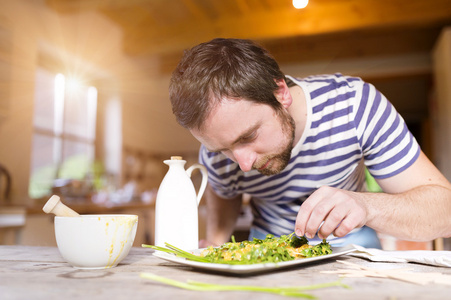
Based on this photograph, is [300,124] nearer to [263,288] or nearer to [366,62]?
[263,288]

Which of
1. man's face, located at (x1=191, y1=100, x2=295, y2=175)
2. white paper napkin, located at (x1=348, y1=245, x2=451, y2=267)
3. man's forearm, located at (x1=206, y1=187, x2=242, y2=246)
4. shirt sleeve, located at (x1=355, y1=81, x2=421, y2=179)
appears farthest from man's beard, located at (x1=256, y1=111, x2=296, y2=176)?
man's forearm, located at (x1=206, y1=187, x2=242, y2=246)

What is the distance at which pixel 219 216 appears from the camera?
5.24 feet

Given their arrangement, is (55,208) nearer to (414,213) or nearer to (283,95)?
(283,95)

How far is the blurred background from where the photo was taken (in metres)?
3.59

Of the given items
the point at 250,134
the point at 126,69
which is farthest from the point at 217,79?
the point at 126,69

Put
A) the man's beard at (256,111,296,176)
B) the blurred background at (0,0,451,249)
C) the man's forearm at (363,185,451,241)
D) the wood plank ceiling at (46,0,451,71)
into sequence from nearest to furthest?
the man's forearm at (363,185,451,241), the man's beard at (256,111,296,176), the blurred background at (0,0,451,249), the wood plank ceiling at (46,0,451,71)

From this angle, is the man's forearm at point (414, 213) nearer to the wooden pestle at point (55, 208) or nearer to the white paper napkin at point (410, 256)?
the white paper napkin at point (410, 256)

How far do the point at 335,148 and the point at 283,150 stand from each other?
7.9 inches

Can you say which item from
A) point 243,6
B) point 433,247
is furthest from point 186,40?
point 433,247

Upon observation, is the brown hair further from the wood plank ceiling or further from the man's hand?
the wood plank ceiling

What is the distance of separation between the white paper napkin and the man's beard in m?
0.34

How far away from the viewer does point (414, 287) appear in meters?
0.58

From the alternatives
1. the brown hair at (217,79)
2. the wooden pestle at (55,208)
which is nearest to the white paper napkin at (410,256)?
the brown hair at (217,79)

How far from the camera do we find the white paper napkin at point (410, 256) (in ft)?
2.42
